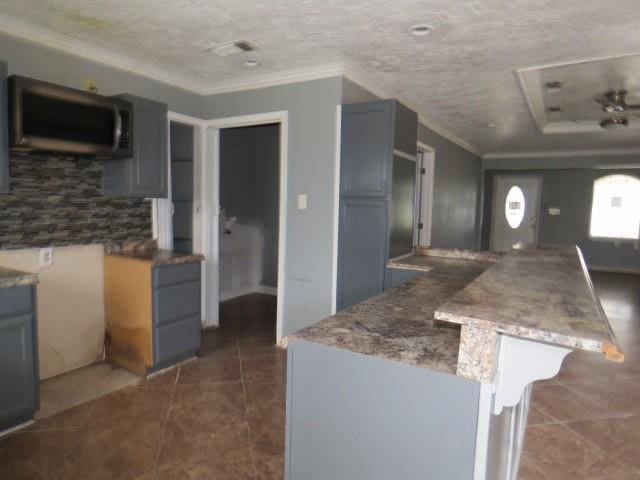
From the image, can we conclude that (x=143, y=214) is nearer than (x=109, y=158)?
No

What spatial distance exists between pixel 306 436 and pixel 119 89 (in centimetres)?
302

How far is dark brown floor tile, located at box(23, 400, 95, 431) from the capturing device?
2.35 m

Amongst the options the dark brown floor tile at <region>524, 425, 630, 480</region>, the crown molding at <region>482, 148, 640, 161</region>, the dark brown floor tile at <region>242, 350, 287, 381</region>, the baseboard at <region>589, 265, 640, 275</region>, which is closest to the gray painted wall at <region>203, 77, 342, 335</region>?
the dark brown floor tile at <region>242, 350, 287, 381</region>

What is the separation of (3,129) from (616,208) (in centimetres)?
957

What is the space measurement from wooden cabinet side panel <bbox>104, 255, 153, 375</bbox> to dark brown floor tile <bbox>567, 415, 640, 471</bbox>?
112 inches

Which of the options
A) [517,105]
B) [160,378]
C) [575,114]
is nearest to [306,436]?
[160,378]

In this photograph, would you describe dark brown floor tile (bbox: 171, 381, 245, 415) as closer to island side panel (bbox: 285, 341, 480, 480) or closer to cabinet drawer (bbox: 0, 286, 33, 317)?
cabinet drawer (bbox: 0, 286, 33, 317)

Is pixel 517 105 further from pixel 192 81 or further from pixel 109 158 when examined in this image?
pixel 109 158

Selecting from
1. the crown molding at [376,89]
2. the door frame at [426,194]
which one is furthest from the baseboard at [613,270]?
the door frame at [426,194]

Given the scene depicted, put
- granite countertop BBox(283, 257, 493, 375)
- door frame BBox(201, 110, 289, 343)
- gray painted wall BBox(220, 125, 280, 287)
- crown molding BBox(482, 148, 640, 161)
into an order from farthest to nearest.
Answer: crown molding BBox(482, 148, 640, 161) < gray painted wall BBox(220, 125, 280, 287) < door frame BBox(201, 110, 289, 343) < granite countertop BBox(283, 257, 493, 375)

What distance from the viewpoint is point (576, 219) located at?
335 inches

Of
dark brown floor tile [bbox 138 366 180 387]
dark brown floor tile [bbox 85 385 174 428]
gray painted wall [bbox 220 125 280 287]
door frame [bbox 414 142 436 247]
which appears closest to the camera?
dark brown floor tile [bbox 85 385 174 428]

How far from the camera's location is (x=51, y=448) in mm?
2158

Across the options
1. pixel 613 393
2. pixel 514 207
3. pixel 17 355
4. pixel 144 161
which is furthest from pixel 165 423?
pixel 514 207
